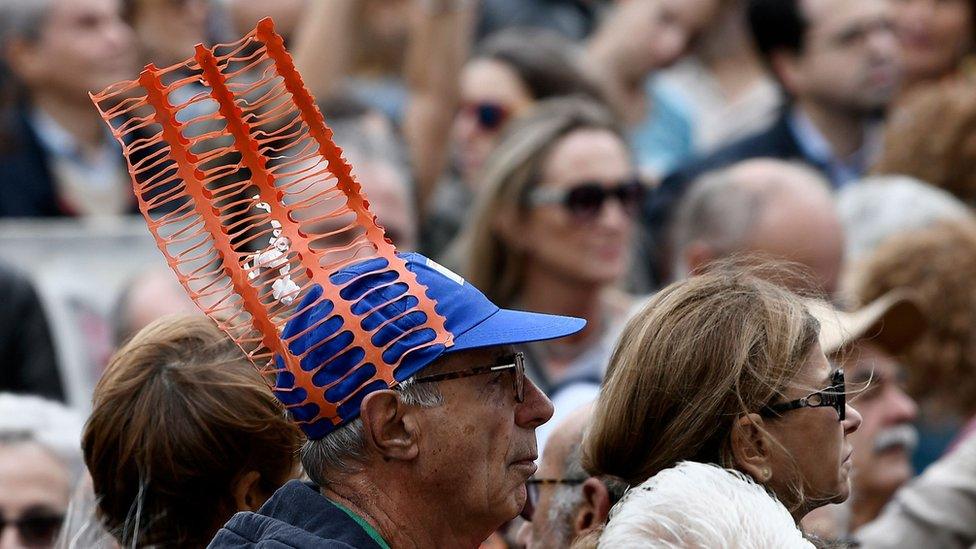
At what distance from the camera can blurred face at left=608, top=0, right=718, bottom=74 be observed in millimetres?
8367

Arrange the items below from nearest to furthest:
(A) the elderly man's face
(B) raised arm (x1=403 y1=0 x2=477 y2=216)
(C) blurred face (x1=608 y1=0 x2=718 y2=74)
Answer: (A) the elderly man's face
(B) raised arm (x1=403 y1=0 x2=477 y2=216)
(C) blurred face (x1=608 y1=0 x2=718 y2=74)

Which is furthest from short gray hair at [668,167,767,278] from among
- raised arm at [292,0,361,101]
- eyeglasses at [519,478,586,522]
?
eyeglasses at [519,478,586,522]


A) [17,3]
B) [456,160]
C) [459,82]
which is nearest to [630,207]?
[459,82]

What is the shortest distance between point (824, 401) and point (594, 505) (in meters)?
0.52

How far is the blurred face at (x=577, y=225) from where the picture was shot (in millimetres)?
5551

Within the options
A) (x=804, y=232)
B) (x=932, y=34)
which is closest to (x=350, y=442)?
(x=804, y=232)

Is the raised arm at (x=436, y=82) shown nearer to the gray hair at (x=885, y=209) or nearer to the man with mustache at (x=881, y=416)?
the gray hair at (x=885, y=209)

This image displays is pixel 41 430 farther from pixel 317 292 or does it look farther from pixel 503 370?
pixel 503 370

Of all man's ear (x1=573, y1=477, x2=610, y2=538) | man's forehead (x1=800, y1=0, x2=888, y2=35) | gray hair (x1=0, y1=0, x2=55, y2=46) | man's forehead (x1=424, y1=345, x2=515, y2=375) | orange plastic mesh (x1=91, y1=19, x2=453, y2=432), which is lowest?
man's ear (x1=573, y1=477, x2=610, y2=538)

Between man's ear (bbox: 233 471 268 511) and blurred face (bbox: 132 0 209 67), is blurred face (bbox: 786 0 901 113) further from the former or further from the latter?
man's ear (bbox: 233 471 268 511)

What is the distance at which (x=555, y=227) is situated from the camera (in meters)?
5.55

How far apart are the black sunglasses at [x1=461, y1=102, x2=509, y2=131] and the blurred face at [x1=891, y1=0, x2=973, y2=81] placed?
7.80ft

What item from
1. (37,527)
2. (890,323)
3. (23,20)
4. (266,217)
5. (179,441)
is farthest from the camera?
(23,20)

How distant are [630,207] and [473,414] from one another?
10.1ft
